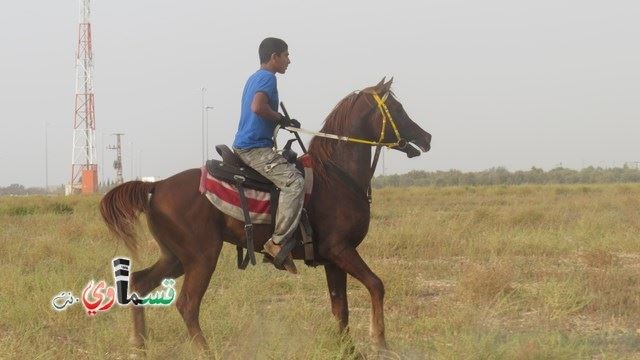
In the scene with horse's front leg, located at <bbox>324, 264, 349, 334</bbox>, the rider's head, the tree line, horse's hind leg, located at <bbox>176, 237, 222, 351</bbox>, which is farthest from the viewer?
the tree line

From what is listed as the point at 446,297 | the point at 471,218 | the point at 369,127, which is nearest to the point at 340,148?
the point at 369,127

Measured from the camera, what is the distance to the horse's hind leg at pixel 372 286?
5.22 metres

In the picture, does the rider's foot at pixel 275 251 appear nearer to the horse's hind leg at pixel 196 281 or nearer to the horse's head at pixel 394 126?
the horse's hind leg at pixel 196 281

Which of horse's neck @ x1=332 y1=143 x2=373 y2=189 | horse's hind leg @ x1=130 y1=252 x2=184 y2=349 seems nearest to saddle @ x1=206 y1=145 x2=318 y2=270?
horse's neck @ x1=332 y1=143 x2=373 y2=189

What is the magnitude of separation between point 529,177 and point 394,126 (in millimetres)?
68868

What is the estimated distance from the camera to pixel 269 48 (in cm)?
564

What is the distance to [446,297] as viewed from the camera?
7.57 meters

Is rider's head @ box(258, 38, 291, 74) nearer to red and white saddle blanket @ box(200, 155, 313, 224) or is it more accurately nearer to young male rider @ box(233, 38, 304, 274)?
young male rider @ box(233, 38, 304, 274)

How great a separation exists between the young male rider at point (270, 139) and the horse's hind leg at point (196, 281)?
45 centimetres

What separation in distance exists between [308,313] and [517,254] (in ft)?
19.3

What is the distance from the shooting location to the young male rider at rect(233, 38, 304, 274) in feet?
17.4

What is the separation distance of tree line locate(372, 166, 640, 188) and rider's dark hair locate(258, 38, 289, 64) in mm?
63377

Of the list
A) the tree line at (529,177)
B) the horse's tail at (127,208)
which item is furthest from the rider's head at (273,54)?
the tree line at (529,177)

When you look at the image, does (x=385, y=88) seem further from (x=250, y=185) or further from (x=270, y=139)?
(x=250, y=185)
